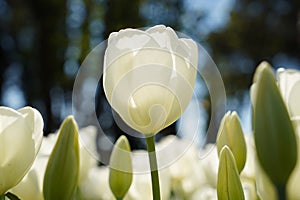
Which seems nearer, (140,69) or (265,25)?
(140,69)

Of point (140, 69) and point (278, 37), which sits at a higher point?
point (140, 69)

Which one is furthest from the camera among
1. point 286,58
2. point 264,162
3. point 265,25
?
point 265,25

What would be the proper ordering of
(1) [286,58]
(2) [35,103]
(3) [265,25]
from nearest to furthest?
(2) [35,103] → (1) [286,58] → (3) [265,25]

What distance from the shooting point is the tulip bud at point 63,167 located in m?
0.36

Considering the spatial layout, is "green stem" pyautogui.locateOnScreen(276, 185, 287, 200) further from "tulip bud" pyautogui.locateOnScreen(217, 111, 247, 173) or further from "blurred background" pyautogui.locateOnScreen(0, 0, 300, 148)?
"blurred background" pyautogui.locateOnScreen(0, 0, 300, 148)

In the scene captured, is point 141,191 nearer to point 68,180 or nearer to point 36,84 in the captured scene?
point 68,180

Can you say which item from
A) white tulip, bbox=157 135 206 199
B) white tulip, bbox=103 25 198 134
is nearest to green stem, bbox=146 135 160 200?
white tulip, bbox=103 25 198 134

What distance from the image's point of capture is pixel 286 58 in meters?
6.13

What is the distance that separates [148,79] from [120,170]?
128mm

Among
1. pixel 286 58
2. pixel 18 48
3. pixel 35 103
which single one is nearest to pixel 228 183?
pixel 35 103

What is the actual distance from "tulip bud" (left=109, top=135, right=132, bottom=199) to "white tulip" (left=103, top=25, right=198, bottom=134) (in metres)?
0.11

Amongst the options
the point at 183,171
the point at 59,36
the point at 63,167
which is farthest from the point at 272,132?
the point at 59,36

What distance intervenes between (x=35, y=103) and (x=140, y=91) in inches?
165

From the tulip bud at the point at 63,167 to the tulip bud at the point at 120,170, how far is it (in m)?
0.12
